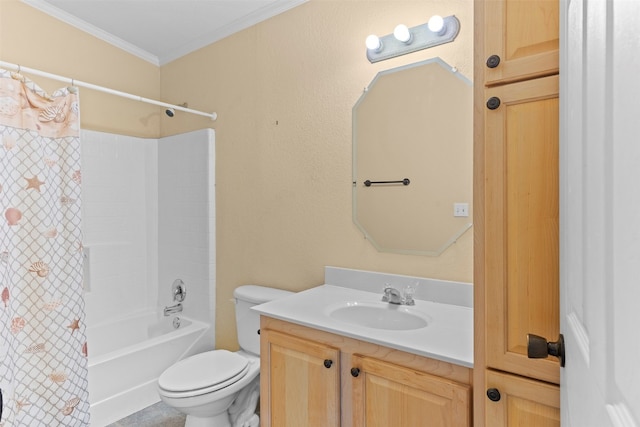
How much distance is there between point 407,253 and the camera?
1716 mm

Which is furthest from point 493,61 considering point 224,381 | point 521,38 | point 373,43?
point 224,381

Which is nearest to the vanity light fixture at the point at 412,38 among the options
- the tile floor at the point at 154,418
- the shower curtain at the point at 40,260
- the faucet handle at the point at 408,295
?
the faucet handle at the point at 408,295

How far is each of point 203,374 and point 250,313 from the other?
420 mm

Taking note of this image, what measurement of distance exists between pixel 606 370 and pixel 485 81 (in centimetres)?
72

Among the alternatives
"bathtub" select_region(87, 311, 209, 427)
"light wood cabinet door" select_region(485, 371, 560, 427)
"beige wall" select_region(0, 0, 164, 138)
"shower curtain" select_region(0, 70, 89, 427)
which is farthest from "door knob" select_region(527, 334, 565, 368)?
"beige wall" select_region(0, 0, 164, 138)

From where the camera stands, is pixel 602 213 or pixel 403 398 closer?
pixel 602 213

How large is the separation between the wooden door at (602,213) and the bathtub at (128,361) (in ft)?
7.37

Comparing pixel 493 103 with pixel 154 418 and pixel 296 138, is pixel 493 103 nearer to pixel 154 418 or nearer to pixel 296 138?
pixel 296 138

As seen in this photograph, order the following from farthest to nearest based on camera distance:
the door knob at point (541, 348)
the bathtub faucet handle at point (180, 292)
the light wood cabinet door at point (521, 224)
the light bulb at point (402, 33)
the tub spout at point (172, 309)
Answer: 1. the bathtub faucet handle at point (180, 292)
2. the tub spout at point (172, 309)
3. the light bulb at point (402, 33)
4. the light wood cabinet door at point (521, 224)
5. the door knob at point (541, 348)

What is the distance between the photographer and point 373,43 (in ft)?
5.74

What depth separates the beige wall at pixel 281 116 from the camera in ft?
5.89

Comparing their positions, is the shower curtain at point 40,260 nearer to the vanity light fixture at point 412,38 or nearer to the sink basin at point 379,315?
the sink basin at point 379,315

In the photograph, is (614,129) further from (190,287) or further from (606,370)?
(190,287)

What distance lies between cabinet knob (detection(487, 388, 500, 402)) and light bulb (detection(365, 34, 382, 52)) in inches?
60.2
